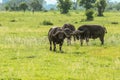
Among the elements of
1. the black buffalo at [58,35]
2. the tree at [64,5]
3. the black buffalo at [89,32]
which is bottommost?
the tree at [64,5]

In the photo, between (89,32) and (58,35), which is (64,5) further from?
(58,35)

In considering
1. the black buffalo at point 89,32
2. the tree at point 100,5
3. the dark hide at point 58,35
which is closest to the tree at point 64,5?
the tree at point 100,5

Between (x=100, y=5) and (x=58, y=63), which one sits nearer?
(x=58, y=63)

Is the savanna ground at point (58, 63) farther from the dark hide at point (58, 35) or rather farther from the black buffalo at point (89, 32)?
the black buffalo at point (89, 32)

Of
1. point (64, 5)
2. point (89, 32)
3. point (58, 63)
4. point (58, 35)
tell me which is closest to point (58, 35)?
point (58, 35)

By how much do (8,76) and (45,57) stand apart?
256 inches

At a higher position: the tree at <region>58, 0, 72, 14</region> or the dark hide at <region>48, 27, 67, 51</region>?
the dark hide at <region>48, 27, 67, 51</region>

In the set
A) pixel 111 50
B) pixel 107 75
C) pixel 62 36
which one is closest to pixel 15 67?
pixel 107 75

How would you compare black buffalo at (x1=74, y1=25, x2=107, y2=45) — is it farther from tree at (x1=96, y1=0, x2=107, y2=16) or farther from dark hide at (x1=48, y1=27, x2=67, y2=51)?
tree at (x1=96, y1=0, x2=107, y2=16)

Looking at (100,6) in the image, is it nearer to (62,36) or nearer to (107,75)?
(62,36)

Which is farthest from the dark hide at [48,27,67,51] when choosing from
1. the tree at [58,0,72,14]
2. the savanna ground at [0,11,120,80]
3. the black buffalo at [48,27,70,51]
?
the tree at [58,0,72,14]

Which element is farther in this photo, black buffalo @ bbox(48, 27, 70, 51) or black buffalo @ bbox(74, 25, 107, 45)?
black buffalo @ bbox(74, 25, 107, 45)

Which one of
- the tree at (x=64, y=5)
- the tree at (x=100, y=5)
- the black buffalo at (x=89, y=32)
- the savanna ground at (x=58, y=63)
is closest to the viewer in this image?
the savanna ground at (x=58, y=63)

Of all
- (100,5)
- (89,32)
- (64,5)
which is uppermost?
(89,32)
